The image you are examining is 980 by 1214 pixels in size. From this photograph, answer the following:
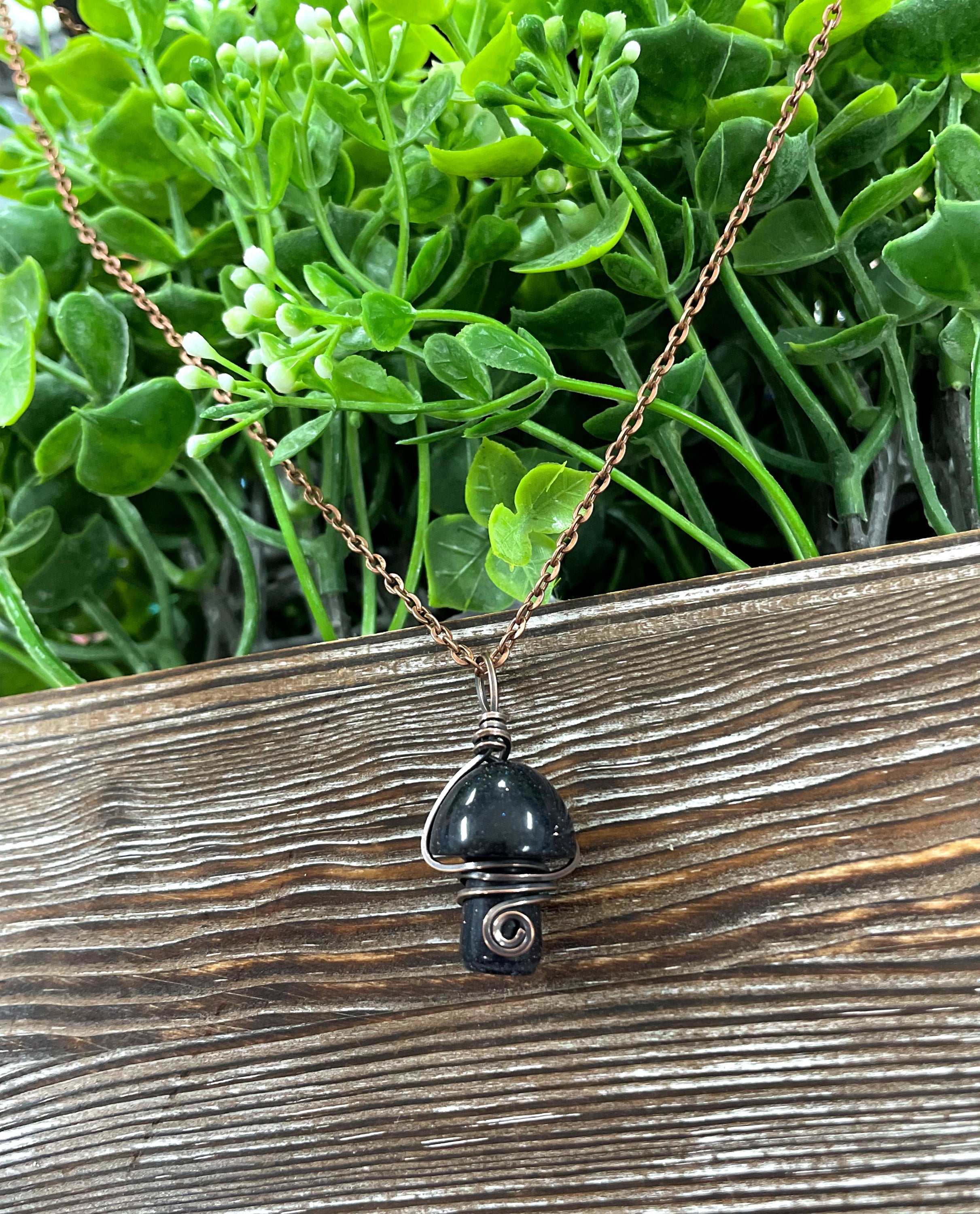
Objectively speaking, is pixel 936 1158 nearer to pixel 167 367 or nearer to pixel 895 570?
pixel 895 570

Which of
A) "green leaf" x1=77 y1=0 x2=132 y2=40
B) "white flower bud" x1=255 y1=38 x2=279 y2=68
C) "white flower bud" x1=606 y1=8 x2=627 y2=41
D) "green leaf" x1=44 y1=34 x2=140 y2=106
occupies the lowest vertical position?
"white flower bud" x1=606 y1=8 x2=627 y2=41

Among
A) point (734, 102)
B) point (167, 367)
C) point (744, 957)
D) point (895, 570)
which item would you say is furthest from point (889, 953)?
point (167, 367)

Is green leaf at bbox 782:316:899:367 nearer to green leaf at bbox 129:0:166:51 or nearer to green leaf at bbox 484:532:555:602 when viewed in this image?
green leaf at bbox 484:532:555:602

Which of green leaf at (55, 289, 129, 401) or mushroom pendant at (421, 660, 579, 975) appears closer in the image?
mushroom pendant at (421, 660, 579, 975)

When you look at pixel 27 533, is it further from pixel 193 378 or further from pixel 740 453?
pixel 740 453

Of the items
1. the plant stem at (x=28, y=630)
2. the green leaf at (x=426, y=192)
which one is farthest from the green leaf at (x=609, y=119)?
the plant stem at (x=28, y=630)

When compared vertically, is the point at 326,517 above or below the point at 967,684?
above

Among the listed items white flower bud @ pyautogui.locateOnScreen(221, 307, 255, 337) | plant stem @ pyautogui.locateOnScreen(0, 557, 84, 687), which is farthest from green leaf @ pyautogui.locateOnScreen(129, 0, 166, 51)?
plant stem @ pyautogui.locateOnScreen(0, 557, 84, 687)
